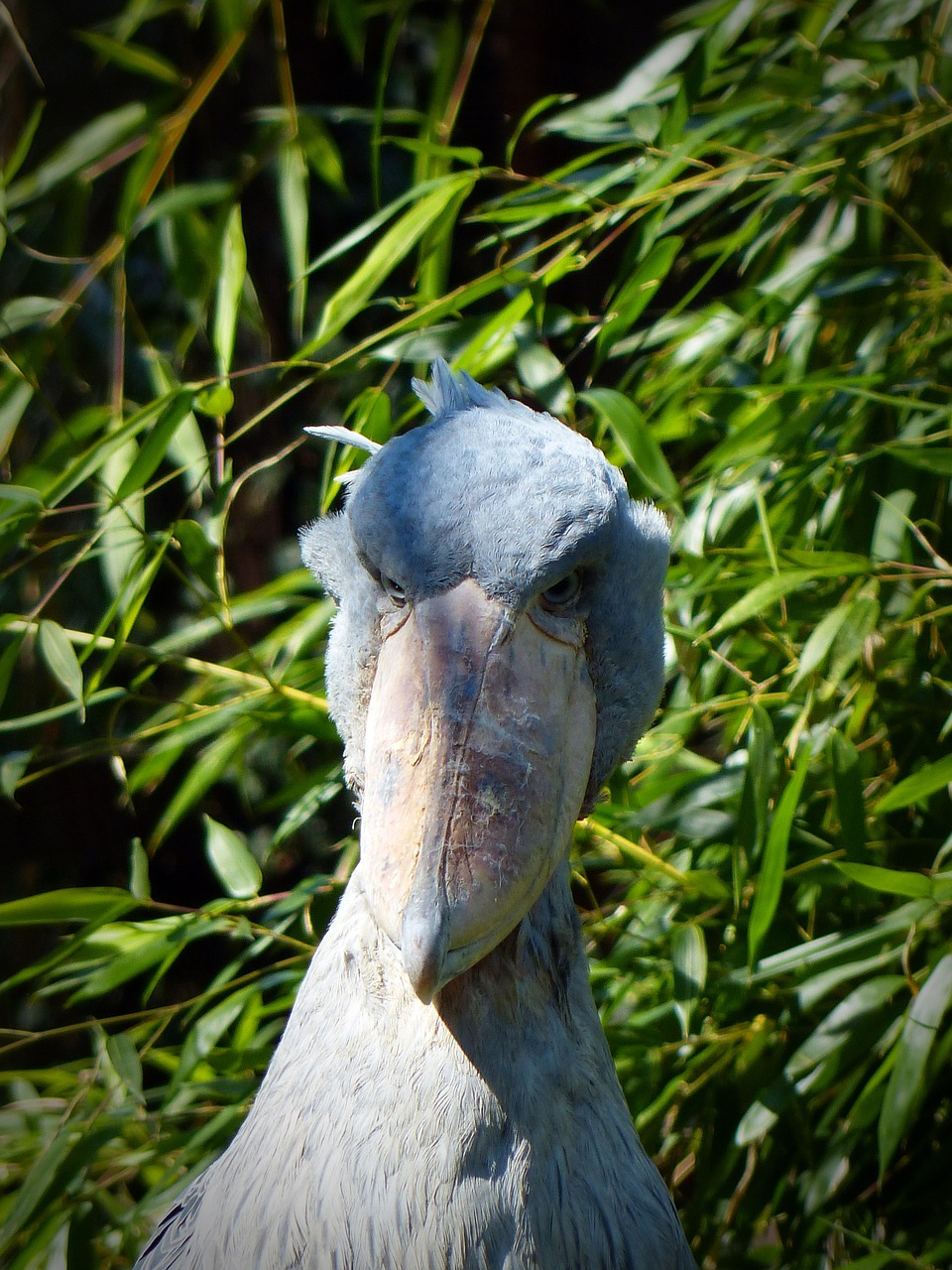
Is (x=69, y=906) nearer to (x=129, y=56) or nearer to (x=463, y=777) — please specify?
(x=463, y=777)

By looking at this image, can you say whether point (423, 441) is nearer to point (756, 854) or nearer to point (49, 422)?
point (756, 854)

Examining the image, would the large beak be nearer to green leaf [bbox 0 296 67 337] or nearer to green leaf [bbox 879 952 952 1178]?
green leaf [bbox 879 952 952 1178]

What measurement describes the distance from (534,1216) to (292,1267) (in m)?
0.21

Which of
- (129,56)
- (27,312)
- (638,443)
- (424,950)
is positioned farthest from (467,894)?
(129,56)

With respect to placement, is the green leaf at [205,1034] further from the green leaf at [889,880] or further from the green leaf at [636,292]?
the green leaf at [636,292]

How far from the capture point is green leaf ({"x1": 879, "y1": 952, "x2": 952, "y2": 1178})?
144 cm

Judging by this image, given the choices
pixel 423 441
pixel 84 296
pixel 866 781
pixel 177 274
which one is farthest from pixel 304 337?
pixel 423 441

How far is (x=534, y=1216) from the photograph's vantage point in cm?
103

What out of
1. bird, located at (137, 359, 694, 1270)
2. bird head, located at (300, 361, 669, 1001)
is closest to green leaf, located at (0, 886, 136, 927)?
bird, located at (137, 359, 694, 1270)

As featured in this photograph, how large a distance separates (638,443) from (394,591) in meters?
0.57

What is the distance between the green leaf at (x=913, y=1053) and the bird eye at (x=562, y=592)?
2.53 feet

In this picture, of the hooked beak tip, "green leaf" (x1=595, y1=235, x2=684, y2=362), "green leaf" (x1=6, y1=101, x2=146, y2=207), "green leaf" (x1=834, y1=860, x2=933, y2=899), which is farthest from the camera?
"green leaf" (x1=6, y1=101, x2=146, y2=207)

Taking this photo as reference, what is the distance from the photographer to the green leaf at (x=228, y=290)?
5.34ft

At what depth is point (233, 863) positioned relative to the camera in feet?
5.25
